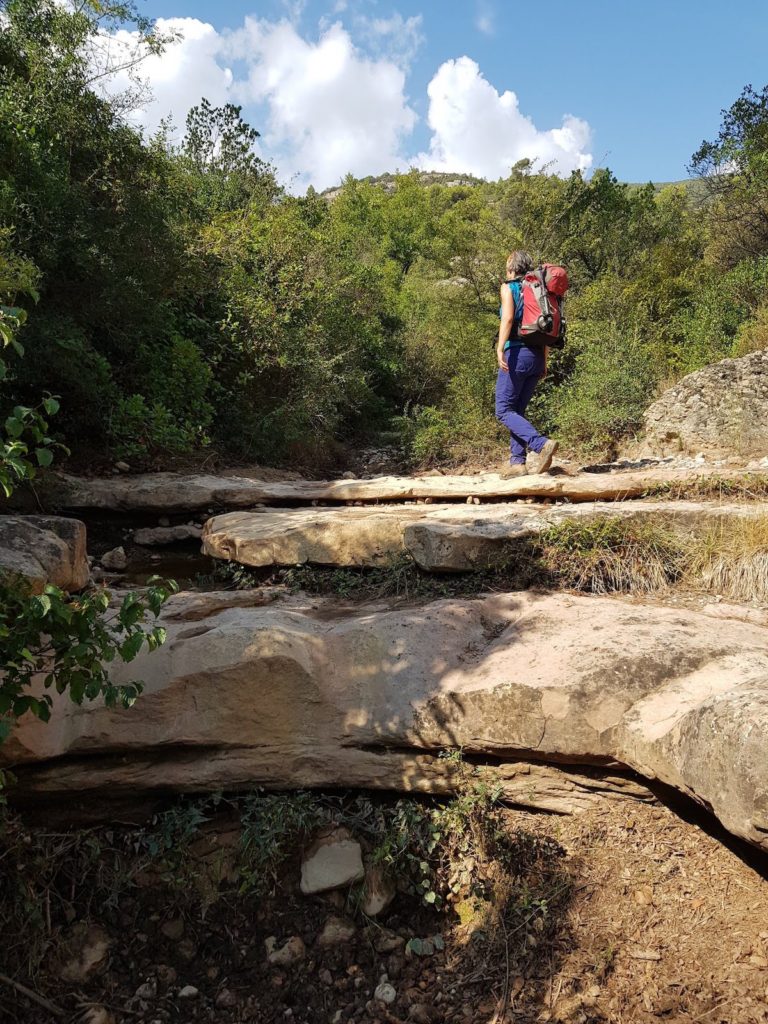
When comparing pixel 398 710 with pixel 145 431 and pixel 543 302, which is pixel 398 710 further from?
pixel 145 431

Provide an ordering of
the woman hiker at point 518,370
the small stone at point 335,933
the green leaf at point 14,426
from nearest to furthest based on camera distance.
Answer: the green leaf at point 14,426 < the small stone at point 335,933 < the woman hiker at point 518,370

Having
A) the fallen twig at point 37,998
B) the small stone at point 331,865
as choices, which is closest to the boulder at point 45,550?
the fallen twig at point 37,998

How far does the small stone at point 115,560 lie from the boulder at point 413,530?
680 mm

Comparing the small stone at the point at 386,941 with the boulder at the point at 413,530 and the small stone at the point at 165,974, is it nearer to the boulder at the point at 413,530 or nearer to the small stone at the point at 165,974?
the small stone at the point at 165,974

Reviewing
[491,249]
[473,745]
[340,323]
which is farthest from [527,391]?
[491,249]

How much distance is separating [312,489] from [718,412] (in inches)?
170

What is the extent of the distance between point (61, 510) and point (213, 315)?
389 cm

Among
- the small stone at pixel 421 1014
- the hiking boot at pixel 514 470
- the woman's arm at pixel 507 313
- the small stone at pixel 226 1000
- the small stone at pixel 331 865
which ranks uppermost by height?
the woman's arm at pixel 507 313

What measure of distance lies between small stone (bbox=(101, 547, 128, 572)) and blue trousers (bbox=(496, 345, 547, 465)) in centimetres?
352

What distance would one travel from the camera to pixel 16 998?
264 cm

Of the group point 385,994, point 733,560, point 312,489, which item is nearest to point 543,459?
point 733,560

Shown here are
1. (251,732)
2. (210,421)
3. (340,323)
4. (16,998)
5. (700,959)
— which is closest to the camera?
(700,959)

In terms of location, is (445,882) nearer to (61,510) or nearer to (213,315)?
(61,510)

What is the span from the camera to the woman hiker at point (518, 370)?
568 centimetres
